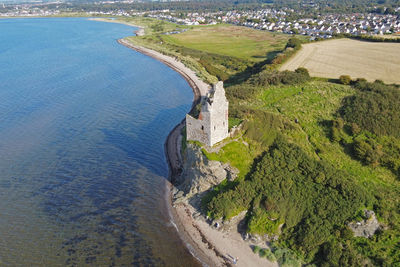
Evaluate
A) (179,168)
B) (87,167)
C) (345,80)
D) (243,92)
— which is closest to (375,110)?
(345,80)

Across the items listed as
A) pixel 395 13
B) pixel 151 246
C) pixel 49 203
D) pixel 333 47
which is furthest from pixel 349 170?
pixel 395 13

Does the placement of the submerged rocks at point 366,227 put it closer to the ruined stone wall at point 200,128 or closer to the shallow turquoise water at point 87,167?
the shallow turquoise water at point 87,167

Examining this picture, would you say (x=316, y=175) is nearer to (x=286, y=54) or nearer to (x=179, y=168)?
(x=179, y=168)

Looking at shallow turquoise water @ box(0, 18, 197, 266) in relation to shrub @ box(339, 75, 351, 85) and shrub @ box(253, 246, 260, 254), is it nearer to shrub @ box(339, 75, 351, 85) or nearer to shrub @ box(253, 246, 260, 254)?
shrub @ box(253, 246, 260, 254)

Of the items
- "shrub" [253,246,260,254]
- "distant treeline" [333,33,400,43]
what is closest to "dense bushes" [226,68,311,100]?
"shrub" [253,246,260,254]

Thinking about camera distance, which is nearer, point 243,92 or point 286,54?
point 243,92

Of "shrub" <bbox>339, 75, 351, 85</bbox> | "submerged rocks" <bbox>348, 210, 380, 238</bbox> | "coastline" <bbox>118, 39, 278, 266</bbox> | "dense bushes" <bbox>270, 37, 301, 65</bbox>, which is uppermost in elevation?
"shrub" <bbox>339, 75, 351, 85</bbox>
